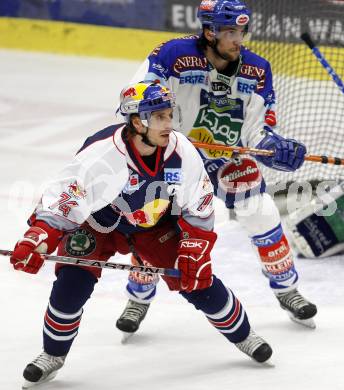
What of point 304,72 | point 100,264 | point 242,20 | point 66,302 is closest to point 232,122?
point 242,20

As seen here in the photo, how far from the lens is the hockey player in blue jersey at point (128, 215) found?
3.30m

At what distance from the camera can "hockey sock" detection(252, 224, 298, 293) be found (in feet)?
13.5

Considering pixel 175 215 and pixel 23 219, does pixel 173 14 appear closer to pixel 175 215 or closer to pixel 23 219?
pixel 23 219

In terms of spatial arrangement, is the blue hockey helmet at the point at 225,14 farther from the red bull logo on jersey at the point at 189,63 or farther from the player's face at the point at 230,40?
the red bull logo on jersey at the point at 189,63

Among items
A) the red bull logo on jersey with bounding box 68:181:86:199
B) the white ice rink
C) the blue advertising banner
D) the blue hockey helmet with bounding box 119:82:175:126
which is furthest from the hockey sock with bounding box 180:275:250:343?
the blue advertising banner

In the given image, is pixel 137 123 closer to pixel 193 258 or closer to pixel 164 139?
pixel 164 139

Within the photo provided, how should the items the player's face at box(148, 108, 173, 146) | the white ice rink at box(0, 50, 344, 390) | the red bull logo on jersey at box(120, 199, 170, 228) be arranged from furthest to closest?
→ 1. the white ice rink at box(0, 50, 344, 390)
2. the red bull logo on jersey at box(120, 199, 170, 228)
3. the player's face at box(148, 108, 173, 146)

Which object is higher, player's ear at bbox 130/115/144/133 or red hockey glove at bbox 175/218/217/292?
player's ear at bbox 130/115/144/133

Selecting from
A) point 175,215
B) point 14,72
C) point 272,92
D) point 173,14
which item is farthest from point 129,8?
point 175,215

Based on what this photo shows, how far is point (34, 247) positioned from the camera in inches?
126

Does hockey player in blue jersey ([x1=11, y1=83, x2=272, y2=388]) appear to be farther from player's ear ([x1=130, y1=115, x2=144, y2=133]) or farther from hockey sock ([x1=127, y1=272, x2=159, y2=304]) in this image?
hockey sock ([x1=127, y1=272, x2=159, y2=304])

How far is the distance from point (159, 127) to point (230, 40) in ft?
2.77

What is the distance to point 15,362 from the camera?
370cm

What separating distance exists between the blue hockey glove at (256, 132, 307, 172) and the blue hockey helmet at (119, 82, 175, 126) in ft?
2.60
